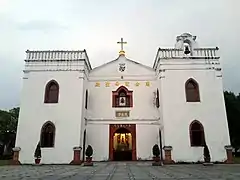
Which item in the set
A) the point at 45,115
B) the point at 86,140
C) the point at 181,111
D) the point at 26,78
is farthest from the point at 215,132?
the point at 26,78

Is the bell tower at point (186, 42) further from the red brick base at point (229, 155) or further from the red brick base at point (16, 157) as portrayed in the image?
the red brick base at point (16, 157)

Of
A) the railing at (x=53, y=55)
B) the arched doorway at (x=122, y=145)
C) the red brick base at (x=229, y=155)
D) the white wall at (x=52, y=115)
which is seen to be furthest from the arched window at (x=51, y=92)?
the red brick base at (x=229, y=155)

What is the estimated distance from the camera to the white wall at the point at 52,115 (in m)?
16.1

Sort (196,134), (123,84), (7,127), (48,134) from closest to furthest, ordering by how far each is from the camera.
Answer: (196,134), (48,134), (123,84), (7,127)

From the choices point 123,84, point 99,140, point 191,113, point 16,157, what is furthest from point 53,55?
point 191,113

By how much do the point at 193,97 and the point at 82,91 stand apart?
726cm

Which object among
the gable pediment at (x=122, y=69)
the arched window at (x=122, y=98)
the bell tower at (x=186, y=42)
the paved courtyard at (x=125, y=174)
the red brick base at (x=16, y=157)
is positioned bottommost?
the paved courtyard at (x=125, y=174)

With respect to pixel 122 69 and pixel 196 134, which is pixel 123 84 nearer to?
pixel 122 69

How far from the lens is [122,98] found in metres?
18.9

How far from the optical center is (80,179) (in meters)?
6.99

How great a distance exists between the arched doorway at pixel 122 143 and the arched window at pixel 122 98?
1.56 metres

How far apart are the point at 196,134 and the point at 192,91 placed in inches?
111

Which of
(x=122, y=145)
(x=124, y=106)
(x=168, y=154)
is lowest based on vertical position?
(x=168, y=154)

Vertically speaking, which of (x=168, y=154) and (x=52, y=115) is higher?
(x=52, y=115)
